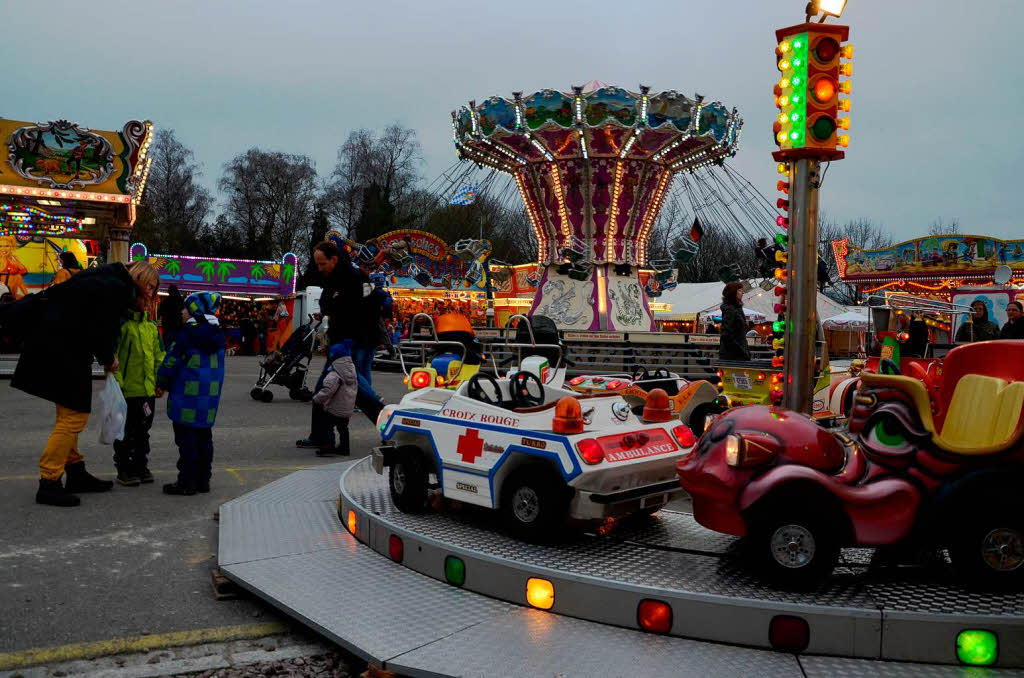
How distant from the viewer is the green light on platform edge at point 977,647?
275cm

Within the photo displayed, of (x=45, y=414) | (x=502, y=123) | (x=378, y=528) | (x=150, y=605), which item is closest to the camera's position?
(x=150, y=605)

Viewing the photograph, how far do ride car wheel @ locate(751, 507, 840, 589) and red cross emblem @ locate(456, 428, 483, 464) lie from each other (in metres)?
1.46

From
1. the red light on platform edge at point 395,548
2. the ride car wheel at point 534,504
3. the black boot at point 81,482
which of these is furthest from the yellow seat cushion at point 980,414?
the black boot at point 81,482

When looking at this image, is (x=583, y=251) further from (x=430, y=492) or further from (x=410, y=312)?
(x=430, y=492)

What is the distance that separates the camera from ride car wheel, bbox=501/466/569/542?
3719 millimetres

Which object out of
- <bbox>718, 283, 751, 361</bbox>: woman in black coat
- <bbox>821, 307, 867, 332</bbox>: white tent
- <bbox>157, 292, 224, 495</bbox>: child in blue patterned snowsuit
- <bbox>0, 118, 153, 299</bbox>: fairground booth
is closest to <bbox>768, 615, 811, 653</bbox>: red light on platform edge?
<bbox>157, 292, 224, 495</bbox>: child in blue patterned snowsuit

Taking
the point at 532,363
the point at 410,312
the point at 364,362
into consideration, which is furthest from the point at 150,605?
the point at 410,312

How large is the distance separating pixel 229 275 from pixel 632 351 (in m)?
16.0

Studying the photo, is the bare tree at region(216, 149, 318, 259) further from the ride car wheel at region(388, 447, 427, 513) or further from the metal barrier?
the ride car wheel at region(388, 447, 427, 513)

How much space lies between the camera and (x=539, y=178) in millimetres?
21203

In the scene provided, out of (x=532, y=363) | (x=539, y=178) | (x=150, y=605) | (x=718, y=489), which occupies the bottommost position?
(x=150, y=605)

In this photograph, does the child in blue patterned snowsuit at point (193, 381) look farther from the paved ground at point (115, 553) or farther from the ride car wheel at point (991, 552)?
the ride car wheel at point (991, 552)

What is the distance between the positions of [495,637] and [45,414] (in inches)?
347

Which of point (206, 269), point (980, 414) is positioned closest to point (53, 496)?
point (980, 414)
